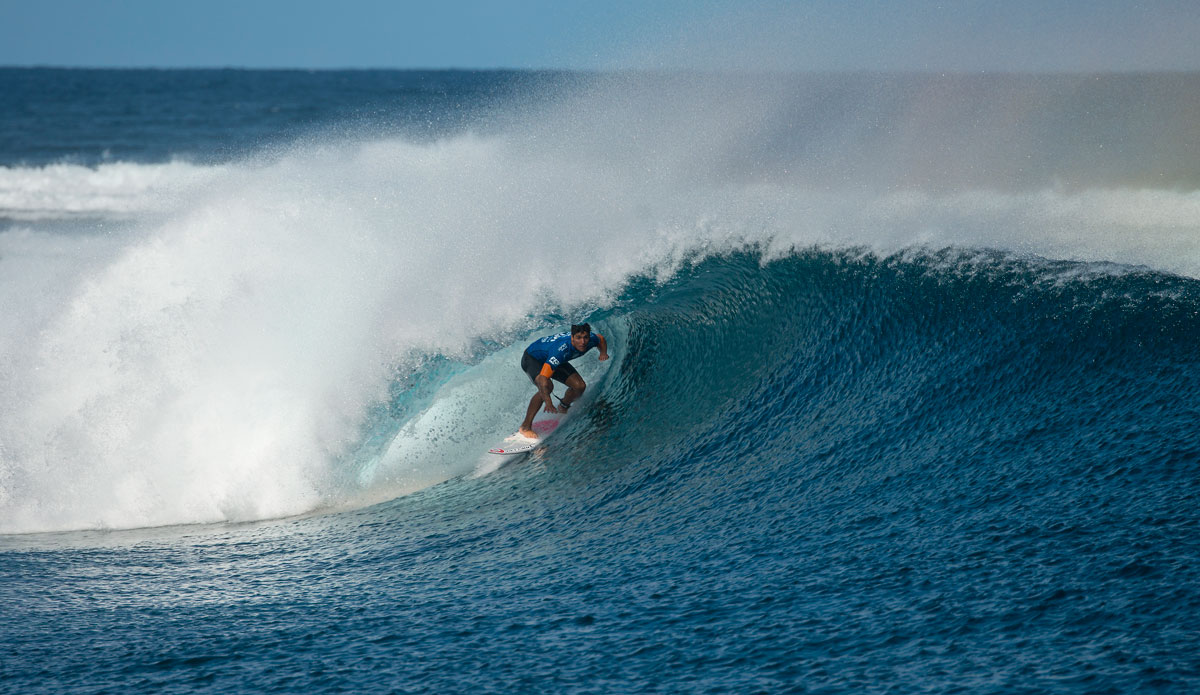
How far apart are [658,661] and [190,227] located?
287 inches

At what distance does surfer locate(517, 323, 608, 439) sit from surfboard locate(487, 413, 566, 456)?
54mm

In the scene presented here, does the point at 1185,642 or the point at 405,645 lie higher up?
the point at 405,645

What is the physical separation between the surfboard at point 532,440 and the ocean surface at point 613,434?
0.41 feet

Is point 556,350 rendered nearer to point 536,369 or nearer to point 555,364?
point 555,364

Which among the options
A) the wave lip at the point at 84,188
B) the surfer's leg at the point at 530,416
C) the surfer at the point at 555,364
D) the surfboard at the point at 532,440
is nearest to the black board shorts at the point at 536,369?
the surfer at the point at 555,364

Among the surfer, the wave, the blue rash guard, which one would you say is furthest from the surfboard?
the blue rash guard

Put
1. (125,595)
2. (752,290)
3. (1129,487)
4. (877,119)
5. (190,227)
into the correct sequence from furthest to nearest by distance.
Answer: (877,119) → (190,227) → (752,290) → (125,595) → (1129,487)

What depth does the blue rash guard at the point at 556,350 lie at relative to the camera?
819 cm

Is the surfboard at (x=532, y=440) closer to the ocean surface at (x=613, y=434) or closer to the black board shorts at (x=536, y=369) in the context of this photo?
the ocean surface at (x=613, y=434)

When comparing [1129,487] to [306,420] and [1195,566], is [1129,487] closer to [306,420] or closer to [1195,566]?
[1195,566]

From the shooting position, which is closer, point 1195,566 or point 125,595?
point 1195,566

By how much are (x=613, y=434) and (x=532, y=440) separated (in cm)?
68

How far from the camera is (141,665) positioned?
15.8ft

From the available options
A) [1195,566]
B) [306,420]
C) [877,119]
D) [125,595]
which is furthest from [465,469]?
[877,119]
